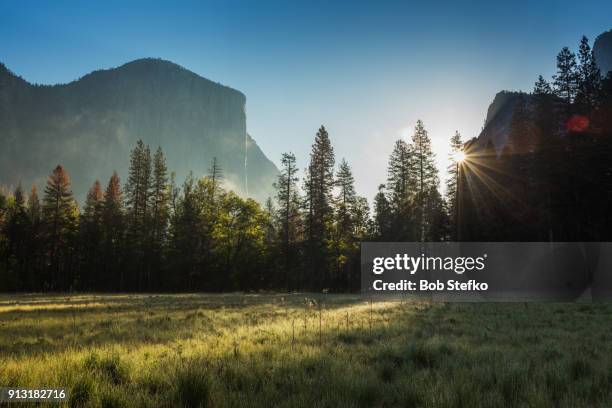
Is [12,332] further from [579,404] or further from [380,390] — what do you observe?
[579,404]

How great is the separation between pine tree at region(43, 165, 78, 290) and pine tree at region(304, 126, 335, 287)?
34.7 m

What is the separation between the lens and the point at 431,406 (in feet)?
14.2

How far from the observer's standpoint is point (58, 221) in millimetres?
57719

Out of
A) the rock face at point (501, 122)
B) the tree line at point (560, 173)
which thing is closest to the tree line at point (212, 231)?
the tree line at point (560, 173)

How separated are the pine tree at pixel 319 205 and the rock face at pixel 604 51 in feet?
485

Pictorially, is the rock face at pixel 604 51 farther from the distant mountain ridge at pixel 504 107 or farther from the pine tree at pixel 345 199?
the pine tree at pixel 345 199

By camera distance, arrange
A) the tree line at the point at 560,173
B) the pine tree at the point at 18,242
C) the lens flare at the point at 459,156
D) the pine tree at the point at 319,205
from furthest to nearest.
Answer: the pine tree at the point at 18,242, the pine tree at the point at 319,205, the lens flare at the point at 459,156, the tree line at the point at 560,173

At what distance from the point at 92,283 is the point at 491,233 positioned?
54.5 m

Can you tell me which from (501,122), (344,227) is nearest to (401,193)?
(344,227)

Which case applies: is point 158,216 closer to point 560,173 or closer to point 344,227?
point 344,227

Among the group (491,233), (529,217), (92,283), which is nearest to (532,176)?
(529,217)

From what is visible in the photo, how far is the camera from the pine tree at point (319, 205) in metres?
52.4

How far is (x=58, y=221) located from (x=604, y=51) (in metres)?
195

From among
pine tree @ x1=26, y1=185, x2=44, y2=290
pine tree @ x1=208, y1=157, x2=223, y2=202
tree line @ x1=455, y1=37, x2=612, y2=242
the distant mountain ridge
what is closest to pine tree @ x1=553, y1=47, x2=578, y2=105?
tree line @ x1=455, y1=37, x2=612, y2=242
